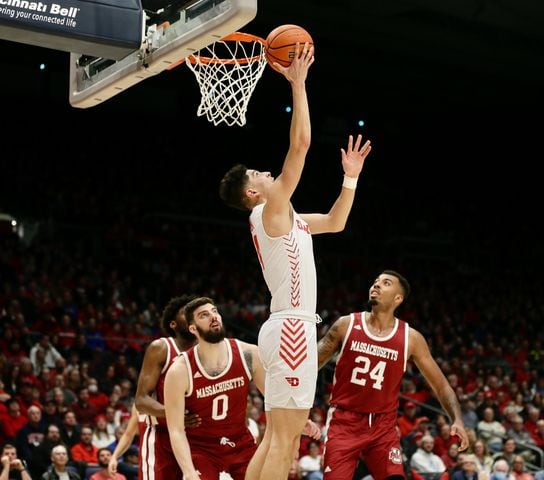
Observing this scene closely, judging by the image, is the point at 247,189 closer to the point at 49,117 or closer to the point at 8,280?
the point at 8,280

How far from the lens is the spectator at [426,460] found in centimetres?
1371

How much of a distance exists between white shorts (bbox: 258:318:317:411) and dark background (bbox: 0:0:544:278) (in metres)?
13.2

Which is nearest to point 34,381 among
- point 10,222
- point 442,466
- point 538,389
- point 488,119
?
point 442,466

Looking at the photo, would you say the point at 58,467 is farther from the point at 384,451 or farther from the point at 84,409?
→ the point at 384,451

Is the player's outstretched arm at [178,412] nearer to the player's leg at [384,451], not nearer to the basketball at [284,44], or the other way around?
the player's leg at [384,451]

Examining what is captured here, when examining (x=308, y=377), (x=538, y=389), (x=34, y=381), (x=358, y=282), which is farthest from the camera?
(x=358, y=282)

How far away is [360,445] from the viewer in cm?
734

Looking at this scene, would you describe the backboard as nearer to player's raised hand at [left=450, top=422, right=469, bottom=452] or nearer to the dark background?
player's raised hand at [left=450, top=422, right=469, bottom=452]

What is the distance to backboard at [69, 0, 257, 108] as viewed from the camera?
591 centimetres

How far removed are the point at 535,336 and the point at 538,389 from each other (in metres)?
4.14

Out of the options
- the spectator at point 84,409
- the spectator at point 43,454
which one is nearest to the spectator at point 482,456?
the spectator at point 84,409

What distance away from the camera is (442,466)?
14.0 metres

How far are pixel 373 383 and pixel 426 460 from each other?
6.68 m

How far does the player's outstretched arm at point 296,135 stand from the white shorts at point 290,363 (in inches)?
26.4
